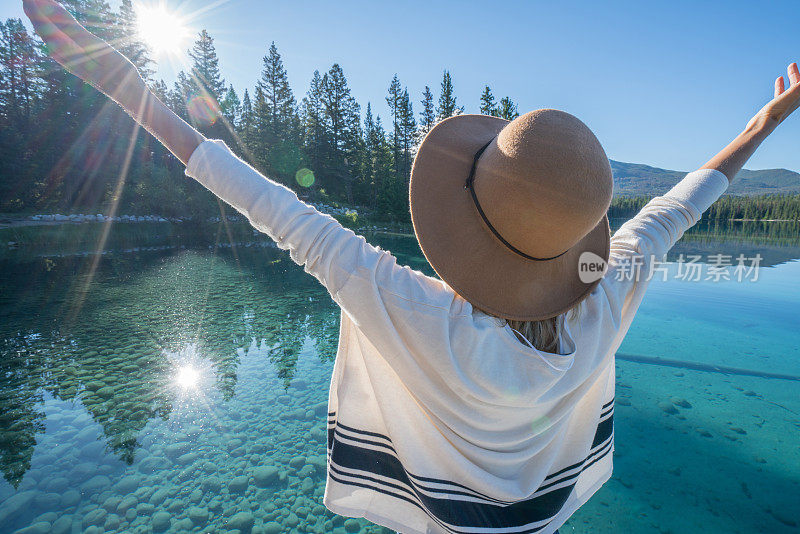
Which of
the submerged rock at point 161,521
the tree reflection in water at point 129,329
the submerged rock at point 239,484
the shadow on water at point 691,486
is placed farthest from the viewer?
the tree reflection in water at point 129,329

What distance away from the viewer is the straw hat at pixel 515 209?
0.64 metres

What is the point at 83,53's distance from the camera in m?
0.69

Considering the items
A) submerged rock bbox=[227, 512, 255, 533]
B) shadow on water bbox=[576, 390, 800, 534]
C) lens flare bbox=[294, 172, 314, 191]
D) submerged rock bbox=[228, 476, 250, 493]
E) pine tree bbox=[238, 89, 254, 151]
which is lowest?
shadow on water bbox=[576, 390, 800, 534]

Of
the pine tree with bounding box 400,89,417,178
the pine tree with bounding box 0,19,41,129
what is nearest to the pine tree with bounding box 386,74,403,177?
the pine tree with bounding box 400,89,417,178

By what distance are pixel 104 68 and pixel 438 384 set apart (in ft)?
3.10

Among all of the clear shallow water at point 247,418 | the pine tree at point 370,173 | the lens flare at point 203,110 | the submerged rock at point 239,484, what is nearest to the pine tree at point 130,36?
the lens flare at point 203,110

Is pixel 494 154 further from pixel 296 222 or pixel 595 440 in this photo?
pixel 595 440

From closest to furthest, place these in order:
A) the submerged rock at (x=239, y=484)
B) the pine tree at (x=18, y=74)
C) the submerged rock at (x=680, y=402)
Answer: the submerged rock at (x=239, y=484)
the submerged rock at (x=680, y=402)
the pine tree at (x=18, y=74)

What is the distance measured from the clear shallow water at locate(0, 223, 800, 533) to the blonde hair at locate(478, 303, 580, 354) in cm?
232

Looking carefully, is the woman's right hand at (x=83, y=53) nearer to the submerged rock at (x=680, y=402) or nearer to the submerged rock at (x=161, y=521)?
the submerged rock at (x=161, y=521)

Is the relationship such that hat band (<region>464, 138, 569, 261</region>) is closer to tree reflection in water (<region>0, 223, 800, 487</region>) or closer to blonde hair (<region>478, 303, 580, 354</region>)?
blonde hair (<region>478, 303, 580, 354</region>)

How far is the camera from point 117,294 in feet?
24.9

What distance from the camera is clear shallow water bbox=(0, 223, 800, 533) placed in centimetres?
247

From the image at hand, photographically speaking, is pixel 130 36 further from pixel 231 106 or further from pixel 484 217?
pixel 484 217
